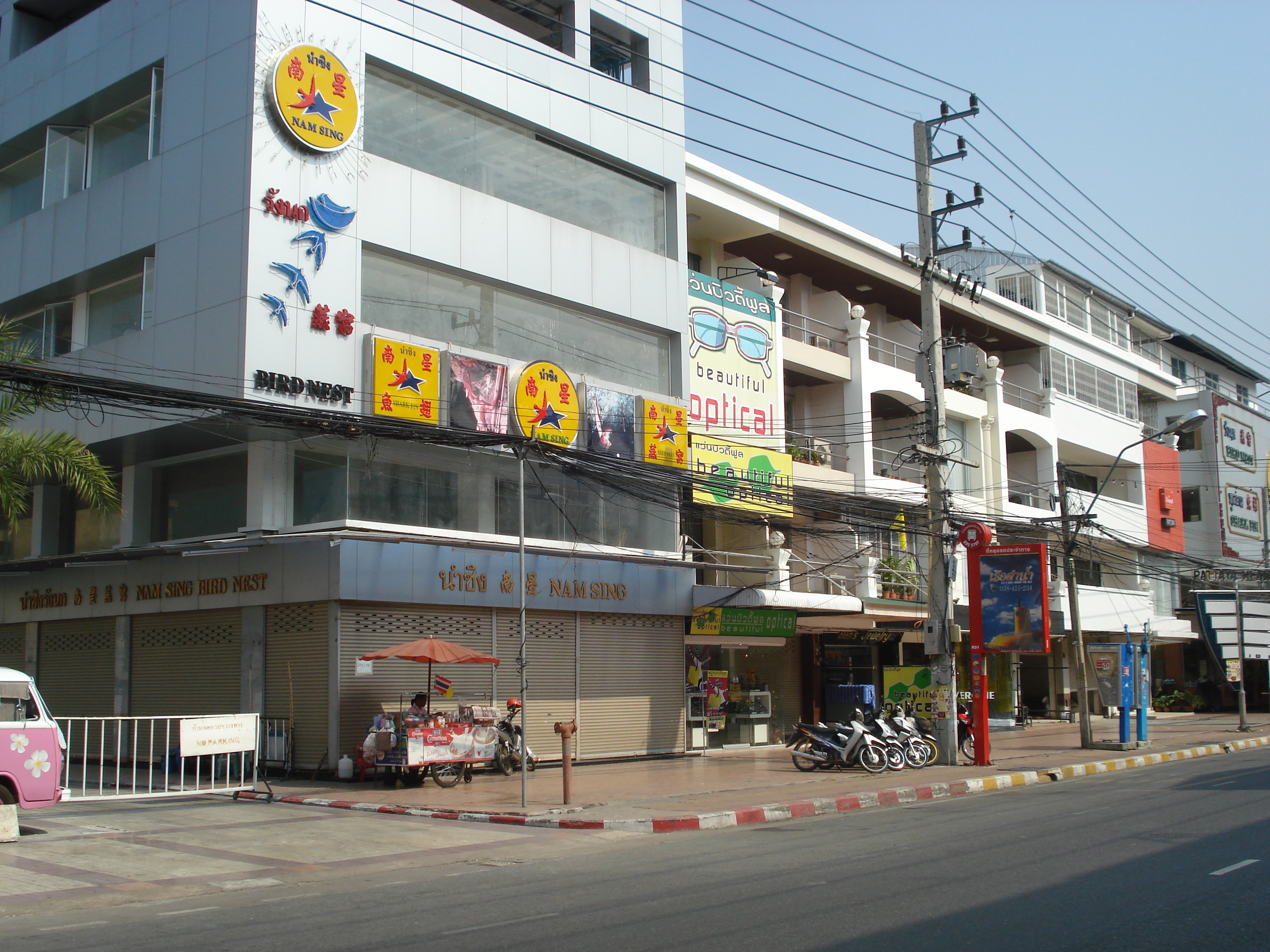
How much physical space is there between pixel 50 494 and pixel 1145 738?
90.4ft

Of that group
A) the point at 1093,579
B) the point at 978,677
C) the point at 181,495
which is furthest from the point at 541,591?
the point at 1093,579

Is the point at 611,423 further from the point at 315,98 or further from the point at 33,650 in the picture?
the point at 33,650

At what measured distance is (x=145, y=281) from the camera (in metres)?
21.8

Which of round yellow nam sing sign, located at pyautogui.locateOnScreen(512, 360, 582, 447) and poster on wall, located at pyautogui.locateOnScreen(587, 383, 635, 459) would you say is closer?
round yellow nam sing sign, located at pyautogui.locateOnScreen(512, 360, 582, 447)

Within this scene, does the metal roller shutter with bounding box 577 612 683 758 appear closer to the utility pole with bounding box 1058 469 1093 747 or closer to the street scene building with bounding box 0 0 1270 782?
the street scene building with bounding box 0 0 1270 782

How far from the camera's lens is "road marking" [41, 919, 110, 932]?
852 centimetres

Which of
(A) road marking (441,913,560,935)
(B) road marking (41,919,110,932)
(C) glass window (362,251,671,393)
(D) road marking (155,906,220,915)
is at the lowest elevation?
(D) road marking (155,906,220,915)

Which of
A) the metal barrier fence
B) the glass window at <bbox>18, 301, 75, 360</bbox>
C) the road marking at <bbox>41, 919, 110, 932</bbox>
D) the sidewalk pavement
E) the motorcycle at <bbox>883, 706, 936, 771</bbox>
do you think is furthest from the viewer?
the glass window at <bbox>18, 301, 75, 360</bbox>

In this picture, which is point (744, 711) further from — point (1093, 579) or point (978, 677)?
point (1093, 579)

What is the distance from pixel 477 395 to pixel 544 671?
234 inches

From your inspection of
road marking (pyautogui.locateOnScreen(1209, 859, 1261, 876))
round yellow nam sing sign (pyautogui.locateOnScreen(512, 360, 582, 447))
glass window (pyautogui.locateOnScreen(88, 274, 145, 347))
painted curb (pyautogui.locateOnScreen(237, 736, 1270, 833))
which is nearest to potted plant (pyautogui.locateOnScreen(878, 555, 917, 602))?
painted curb (pyautogui.locateOnScreen(237, 736, 1270, 833))

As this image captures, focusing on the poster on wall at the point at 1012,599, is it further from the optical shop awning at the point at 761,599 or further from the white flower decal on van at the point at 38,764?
the white flower decal on van at the point at 38,764

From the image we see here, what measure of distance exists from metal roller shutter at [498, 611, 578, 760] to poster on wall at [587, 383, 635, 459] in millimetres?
3717

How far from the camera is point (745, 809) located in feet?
52.3
